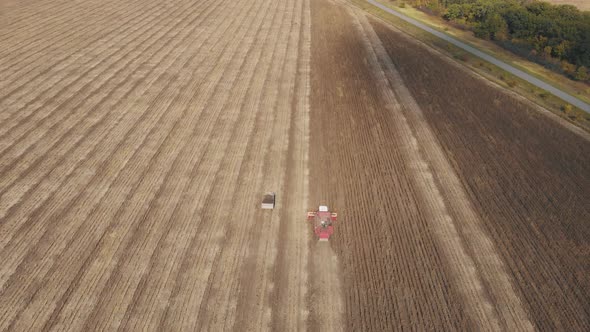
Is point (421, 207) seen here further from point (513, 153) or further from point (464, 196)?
point (513, 153)

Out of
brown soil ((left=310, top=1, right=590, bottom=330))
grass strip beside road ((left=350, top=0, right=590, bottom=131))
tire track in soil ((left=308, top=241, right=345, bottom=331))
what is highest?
grass strip beside road ((left=350, top=0, right=590, bottom=131))

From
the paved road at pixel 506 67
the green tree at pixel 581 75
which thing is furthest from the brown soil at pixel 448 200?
the green tree at pixel 581 75

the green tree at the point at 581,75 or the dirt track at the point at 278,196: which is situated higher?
the green tree at the point at 581,75

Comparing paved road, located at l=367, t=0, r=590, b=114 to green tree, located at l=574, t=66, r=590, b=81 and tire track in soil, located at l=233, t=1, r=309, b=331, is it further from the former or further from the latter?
tire track in soil, located at l=233, t=1, r=309, b=331

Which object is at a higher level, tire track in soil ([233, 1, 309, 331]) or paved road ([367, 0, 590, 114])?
paved road ([367, 0, 590, 114])

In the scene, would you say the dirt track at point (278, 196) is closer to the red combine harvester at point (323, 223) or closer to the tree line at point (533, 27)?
the red combine harvester at point (323, 223)

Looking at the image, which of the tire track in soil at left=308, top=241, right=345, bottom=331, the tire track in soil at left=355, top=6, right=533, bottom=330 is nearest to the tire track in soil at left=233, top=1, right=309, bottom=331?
the tire track in soil at left=308, top=241, right=345, bottom=331
